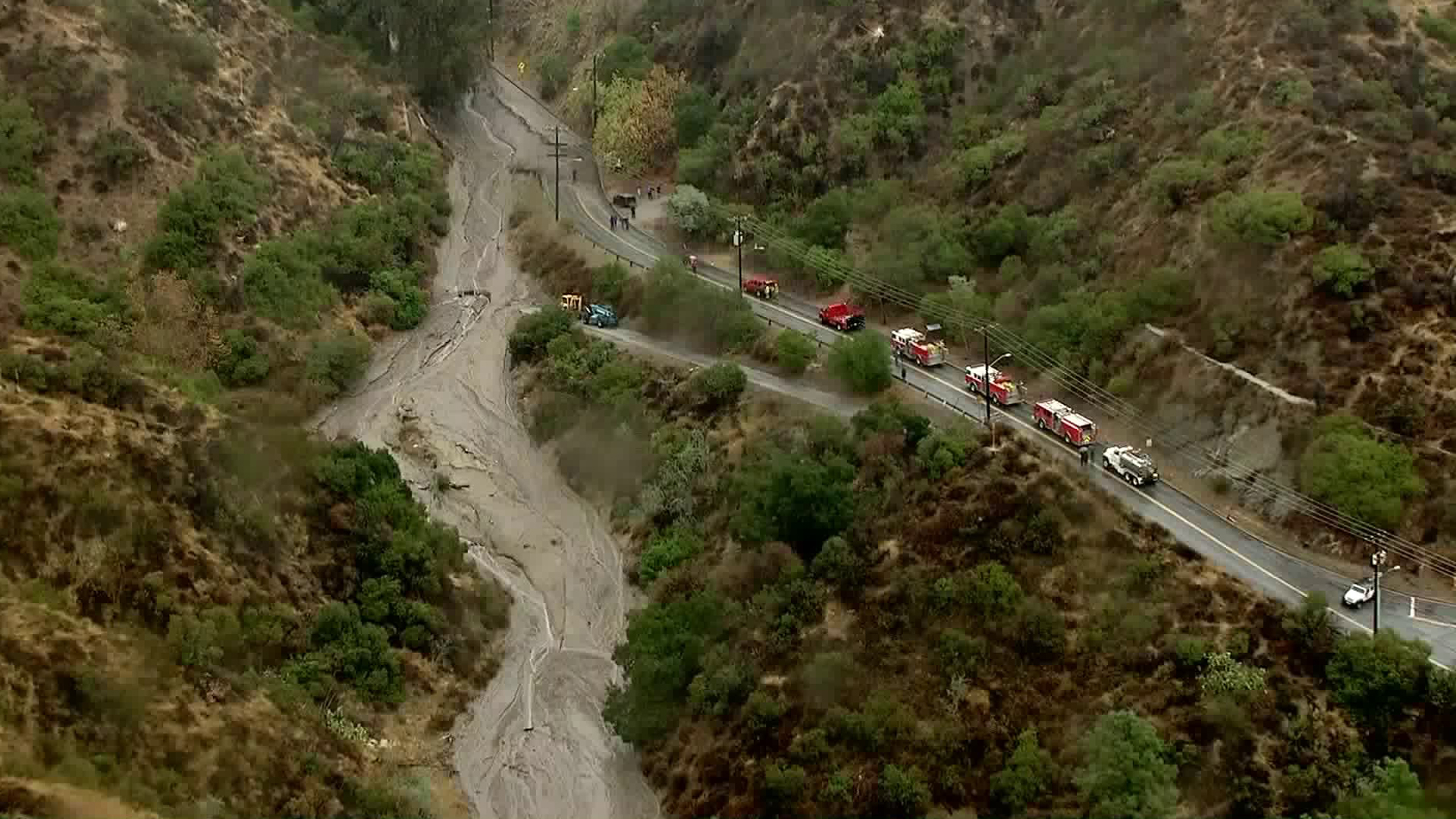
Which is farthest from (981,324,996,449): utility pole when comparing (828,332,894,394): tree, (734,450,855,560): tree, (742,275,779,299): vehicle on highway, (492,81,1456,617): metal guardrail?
(742,275,779,299): vehicle on highway

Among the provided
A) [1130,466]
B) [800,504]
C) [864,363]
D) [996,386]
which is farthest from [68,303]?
[1130,466]

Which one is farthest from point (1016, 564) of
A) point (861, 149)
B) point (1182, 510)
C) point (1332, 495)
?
point (861, 149)

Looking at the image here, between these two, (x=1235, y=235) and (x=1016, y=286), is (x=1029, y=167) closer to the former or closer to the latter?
(x=1016, y=286)

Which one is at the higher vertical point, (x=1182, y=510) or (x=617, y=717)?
(x=1182, y=510)

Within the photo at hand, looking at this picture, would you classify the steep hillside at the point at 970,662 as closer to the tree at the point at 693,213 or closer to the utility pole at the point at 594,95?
the tree at the point at 693,213

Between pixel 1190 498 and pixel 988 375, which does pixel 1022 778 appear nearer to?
pixel 1190 498

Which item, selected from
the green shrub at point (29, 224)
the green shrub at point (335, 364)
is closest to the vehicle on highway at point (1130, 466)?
the green shrub at point (335, 364)

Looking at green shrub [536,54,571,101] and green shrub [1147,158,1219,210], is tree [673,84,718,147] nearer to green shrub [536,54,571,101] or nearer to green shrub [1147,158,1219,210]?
green shrub [536,54,571,101]
